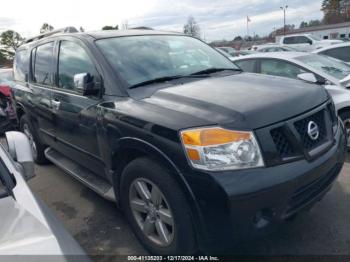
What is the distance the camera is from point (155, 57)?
3539mm

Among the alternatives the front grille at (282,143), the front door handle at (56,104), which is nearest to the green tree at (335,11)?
the front door handle at (56,104)

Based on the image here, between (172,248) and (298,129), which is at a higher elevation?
(298,129)

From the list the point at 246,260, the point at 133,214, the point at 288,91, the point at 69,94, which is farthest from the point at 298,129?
the point at 69,94

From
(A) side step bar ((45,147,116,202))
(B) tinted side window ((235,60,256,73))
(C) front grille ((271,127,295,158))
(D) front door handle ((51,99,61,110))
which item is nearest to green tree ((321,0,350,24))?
(B) tinted side window ((235,60,256,73))

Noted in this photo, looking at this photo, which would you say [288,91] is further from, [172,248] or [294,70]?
[294,70]

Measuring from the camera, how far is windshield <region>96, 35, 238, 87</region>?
328 centimetres

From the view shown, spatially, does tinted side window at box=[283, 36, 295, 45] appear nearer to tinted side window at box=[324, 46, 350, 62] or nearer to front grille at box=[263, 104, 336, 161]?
tinted side window at box=[324, 46, 350, 62]

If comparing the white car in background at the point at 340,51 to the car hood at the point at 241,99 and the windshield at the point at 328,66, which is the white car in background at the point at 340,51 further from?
the car hood at the point at 241,99

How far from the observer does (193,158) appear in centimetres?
232

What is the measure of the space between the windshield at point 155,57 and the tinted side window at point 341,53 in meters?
5.17

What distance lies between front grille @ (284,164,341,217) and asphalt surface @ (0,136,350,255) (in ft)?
0.56

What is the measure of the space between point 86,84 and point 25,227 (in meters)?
1.89

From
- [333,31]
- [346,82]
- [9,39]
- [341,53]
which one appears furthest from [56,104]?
[333,31]

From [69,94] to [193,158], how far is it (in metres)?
1.99
